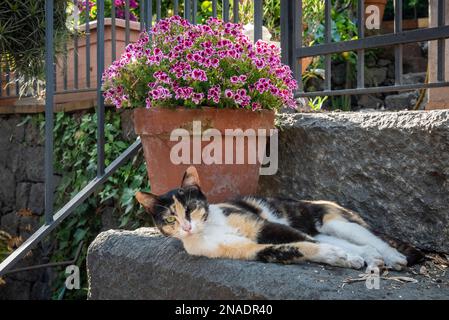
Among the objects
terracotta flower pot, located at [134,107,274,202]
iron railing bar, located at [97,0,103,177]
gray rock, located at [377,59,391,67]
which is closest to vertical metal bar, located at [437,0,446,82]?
terracotta flower pot, located at [134,107,274,202]

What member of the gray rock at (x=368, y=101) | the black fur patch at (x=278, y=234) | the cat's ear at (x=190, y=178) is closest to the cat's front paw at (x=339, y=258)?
the black fur patch at (x=278, y=234)

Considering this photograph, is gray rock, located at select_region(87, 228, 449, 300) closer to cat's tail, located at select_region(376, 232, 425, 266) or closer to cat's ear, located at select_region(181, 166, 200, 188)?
cat's tail, located at select_region(376, 232, 425, 266)

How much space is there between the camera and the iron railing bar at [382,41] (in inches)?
92.0

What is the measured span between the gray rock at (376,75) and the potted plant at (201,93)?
526 centimetres

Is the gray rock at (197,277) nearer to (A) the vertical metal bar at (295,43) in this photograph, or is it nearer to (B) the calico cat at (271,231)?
(B) the calico cat at (271,231)

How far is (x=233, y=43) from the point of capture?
238 cm

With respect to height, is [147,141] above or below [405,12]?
below

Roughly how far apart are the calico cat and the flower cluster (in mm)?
347

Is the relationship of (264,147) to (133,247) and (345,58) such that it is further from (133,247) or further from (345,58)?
(345,58)

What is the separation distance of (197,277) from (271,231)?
12.5 inches

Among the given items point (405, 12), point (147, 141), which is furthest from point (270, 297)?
point (405, 12)

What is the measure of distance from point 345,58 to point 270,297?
5720mm

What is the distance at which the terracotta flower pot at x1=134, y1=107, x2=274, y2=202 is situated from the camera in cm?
227
